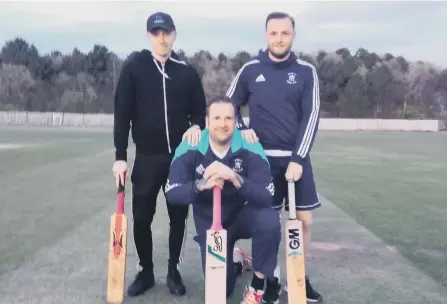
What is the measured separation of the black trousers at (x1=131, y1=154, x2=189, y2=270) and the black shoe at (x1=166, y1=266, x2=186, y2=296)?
6 centimetres

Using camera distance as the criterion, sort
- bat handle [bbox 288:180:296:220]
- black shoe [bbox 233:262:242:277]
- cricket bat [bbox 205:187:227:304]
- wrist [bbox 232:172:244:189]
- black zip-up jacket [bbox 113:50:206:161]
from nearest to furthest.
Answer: cricket bat [bbox 205:187:227:304] < wrist [bbox 232:172:244:189] < bat handle [bbox 288:180:296:220] < black zip-up jacket [bbox 113:50:206:161] < black shoe [bbox 233:262:242:277]

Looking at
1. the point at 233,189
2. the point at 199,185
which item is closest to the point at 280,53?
the point at 233,189

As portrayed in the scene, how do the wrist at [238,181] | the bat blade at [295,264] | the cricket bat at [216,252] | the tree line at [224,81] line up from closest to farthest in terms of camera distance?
the cricket bat at [216,252], the wrist at [238,181], the bat blade at [295,264], the tree line at [224,81]

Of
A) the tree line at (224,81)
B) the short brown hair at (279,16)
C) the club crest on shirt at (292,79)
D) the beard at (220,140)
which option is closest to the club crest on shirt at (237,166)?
the beard at (220,140)

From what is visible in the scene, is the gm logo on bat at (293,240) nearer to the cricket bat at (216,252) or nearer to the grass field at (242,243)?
the cricket bat at (216,252)

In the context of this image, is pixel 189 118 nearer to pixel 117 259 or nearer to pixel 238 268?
pixel 117 259

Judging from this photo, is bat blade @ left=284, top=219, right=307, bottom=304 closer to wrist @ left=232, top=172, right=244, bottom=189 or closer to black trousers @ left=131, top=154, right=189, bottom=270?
wrist @ left=232, top=172, right=244, bottom=189

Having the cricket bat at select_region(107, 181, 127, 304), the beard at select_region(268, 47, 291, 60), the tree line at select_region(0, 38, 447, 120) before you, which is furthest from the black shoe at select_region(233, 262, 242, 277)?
the tree line at select_region(0, 38, 447, 120)

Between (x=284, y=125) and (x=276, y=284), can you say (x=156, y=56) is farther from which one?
(x=276, y=284)

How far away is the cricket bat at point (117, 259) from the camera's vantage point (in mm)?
4633

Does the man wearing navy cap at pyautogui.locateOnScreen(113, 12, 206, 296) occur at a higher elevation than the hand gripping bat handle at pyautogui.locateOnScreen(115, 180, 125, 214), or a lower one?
higher

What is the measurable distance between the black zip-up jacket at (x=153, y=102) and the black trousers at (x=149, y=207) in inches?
3.8

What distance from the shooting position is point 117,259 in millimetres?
4680

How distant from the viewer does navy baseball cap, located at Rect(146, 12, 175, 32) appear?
15.4ft
